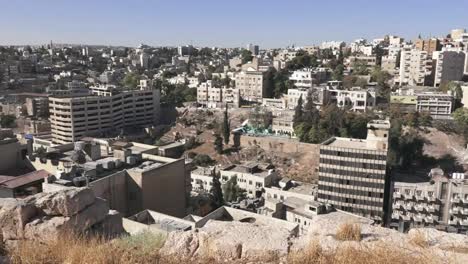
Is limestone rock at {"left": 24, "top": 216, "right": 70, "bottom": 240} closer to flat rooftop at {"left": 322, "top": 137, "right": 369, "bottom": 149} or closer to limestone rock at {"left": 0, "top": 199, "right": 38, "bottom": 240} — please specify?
limestone rock at {"left": 0, "top": 199, "right": 38, "bottom": 240}

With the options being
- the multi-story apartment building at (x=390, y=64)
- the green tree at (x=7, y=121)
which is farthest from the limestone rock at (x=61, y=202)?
the multi-story apartment building at (x=390, y=64)

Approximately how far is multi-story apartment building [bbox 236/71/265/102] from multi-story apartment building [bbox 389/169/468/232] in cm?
2585

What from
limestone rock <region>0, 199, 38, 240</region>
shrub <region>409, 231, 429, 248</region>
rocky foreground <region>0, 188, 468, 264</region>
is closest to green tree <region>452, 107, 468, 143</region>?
shrub <region>409, 231, 429, 248</region>

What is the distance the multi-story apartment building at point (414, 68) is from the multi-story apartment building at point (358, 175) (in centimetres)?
2890

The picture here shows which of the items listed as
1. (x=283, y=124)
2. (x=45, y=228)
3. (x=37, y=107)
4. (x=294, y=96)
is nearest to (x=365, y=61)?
(x=294, y=96)

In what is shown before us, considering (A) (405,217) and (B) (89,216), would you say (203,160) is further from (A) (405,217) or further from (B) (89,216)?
(B) (89,216)

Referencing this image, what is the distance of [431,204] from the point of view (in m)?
21.9

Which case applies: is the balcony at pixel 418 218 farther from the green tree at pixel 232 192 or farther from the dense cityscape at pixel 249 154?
the green tree at pixel 232 192

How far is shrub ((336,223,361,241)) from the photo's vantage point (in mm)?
4293

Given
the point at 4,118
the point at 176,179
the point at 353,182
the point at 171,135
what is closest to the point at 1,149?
the point at 176,179

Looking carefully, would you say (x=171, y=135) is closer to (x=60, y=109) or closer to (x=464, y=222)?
(x=60, y=109)

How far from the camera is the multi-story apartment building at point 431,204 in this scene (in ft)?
70.0

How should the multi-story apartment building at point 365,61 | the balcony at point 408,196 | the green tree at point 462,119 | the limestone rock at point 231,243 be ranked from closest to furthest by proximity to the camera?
the limestone rock at point 231,243
the balcony at point 408,196
the green tree at point 462,119
the multi-story apartment building at point 365,61

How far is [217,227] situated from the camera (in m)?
4.71
